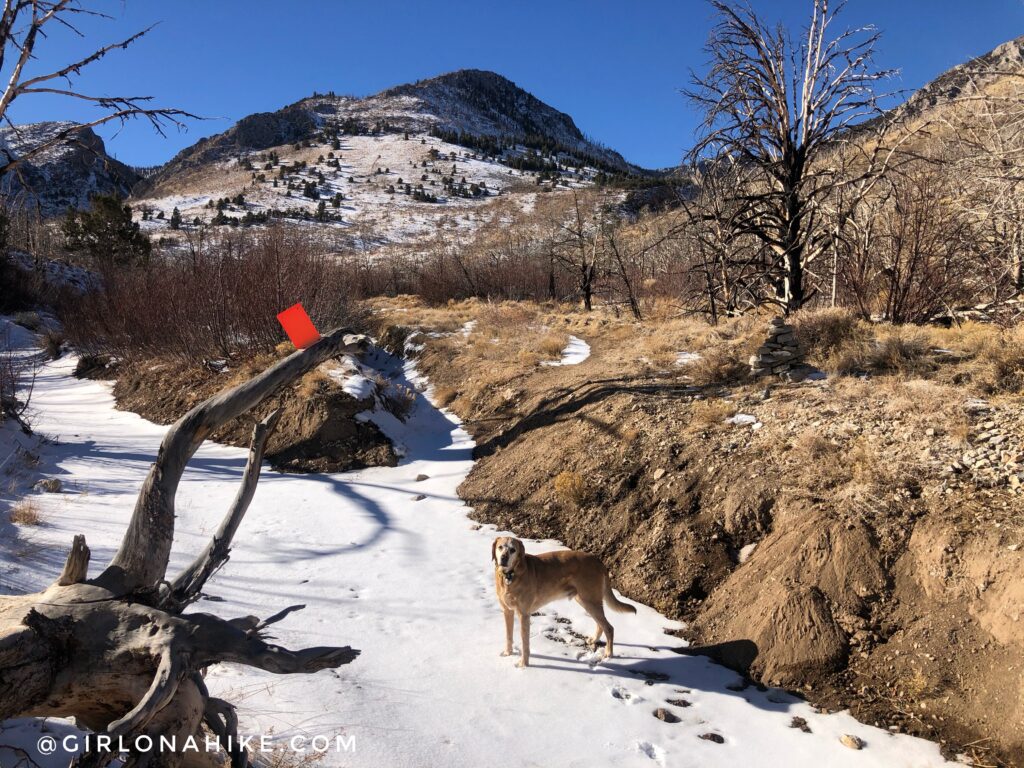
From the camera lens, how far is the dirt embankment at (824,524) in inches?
149

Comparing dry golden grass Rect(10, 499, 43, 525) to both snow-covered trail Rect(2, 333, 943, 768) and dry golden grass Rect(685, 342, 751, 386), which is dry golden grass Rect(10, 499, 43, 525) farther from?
dry golden grass Rect(685, 342, 751, 386)

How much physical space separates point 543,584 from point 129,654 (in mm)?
2801

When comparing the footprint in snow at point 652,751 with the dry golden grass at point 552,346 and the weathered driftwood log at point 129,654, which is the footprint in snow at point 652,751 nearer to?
the weathered driftwood log at point 129,654

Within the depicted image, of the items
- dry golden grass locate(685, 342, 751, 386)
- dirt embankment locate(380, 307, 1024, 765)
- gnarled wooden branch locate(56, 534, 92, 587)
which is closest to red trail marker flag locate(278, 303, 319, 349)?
gnarled wooden branch locate(56, 534, 92, 587)

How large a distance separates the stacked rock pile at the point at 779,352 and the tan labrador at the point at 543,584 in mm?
Result: 4625

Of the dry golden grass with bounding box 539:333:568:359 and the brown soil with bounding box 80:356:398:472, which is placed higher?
the dry golden grass with bounding box 539:333:568:359

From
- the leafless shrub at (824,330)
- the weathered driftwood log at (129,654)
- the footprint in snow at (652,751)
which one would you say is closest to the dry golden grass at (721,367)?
the leafless shrub at (824,330)

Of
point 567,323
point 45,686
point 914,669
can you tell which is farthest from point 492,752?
point 567,323

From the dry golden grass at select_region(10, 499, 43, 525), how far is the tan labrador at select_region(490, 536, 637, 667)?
5.53m

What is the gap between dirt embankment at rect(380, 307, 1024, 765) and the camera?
3787mm

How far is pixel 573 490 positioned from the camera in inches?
274

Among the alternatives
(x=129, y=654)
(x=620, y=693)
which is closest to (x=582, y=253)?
(x=620, y=693)

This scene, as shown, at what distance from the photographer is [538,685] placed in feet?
13.8

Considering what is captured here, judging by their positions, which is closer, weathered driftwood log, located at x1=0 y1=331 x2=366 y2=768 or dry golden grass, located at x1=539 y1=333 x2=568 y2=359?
weathered driftwood log, located at x1=0 y1=331 x2=366 y2=768
